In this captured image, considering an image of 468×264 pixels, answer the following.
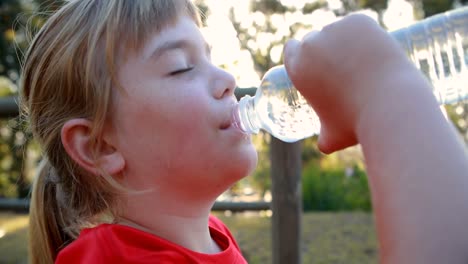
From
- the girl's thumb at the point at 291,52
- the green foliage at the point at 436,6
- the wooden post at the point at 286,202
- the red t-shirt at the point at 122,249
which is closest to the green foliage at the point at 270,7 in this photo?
the green foliage at the point at 436,6

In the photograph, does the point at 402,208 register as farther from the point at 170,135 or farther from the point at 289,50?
the point at 170,135

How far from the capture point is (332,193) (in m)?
5.14

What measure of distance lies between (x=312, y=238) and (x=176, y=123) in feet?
7.76

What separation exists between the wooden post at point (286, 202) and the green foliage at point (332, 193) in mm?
2638

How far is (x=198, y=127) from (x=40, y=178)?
0.50 metres

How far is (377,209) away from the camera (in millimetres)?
660

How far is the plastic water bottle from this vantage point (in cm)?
104

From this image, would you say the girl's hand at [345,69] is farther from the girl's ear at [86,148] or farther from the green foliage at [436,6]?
the green foliage at [436,6]

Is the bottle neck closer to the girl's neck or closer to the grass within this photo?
the girl's neck

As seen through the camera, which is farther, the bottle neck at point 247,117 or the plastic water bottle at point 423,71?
the bottle neck at point 247,117

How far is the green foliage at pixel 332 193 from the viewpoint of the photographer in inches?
197

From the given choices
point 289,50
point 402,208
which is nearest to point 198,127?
point 289,50

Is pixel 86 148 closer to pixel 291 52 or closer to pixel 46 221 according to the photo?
pixel 46 221

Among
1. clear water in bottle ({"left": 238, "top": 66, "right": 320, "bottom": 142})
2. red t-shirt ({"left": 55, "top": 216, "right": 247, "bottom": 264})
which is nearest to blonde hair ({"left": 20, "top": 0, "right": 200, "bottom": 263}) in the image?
red t-shirt ({"left": 55, "top": 216, "right": 247, "bottom": 264})
